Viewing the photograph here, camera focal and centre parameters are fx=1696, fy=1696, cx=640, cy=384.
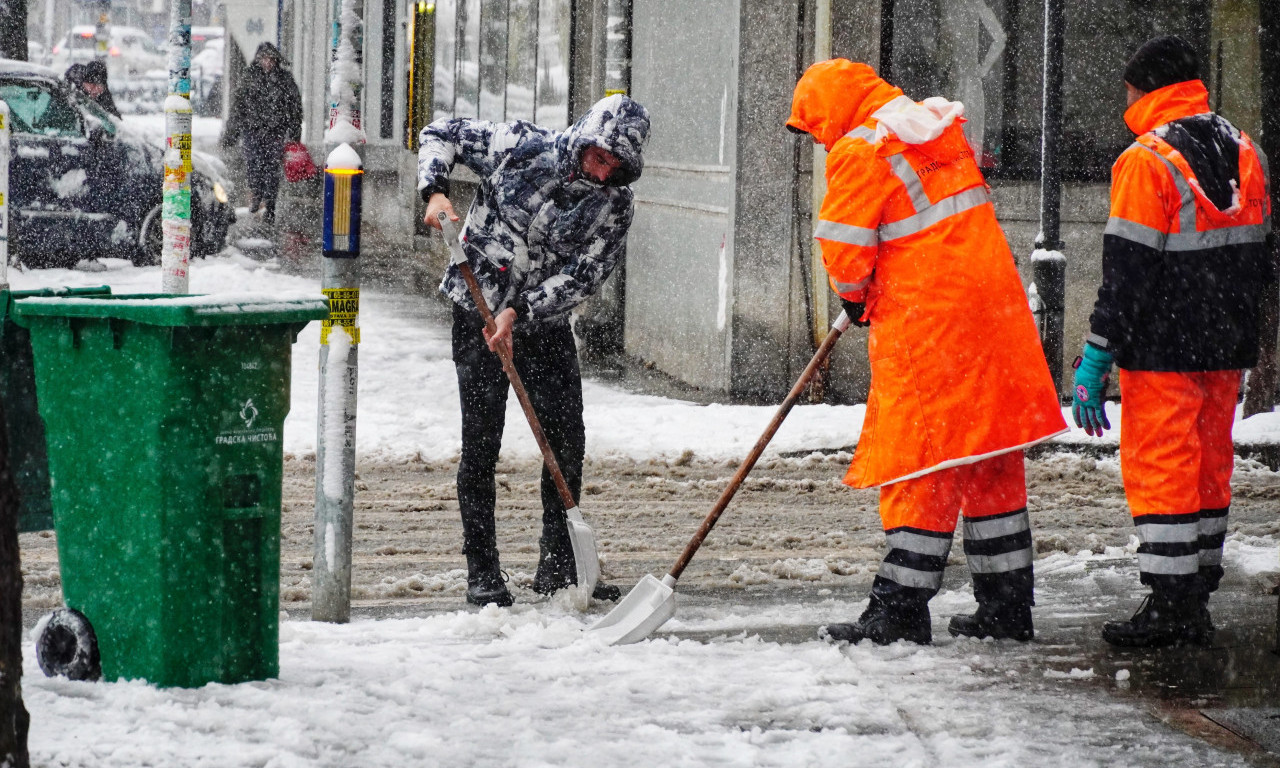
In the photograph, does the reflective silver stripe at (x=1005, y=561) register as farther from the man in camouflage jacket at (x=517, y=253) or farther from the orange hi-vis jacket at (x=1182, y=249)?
the man in camouflage jacket at (x=517, y=253)

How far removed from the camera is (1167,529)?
5.27 meters

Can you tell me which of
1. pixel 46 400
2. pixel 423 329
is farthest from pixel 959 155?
pixel 423 329

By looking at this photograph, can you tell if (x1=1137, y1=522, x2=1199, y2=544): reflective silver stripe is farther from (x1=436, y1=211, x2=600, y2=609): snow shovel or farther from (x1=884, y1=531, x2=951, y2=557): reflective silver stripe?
(x1=436, y1=211, x2=600, y2=609): snow shovel

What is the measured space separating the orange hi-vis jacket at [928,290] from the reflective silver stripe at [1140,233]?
0.37 metres

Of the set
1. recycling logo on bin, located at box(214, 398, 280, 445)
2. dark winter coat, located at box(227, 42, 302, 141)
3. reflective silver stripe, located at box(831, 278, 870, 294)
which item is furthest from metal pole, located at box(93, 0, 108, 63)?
recycling logo on bin, located at box(214, 398, 280, 445)

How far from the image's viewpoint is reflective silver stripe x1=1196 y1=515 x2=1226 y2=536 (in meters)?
5.52

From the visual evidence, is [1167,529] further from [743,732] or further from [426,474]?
[426,474]

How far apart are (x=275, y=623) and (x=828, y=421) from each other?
5.37 m

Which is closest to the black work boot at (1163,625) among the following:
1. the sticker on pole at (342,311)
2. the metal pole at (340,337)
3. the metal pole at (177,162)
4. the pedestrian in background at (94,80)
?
the metal pole at (340,337)

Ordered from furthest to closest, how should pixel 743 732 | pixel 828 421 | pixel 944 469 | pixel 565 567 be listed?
pixel 828 421 < pixel 565 567 < pixel 944 469 < pixel 743 732

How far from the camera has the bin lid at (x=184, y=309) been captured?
4211mm

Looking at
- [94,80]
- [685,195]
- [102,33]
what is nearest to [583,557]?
[685,195]

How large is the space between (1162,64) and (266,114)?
16.6m

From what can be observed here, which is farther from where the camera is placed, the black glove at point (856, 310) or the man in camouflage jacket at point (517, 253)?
the man in camouflage jacket at point (517, 253)
